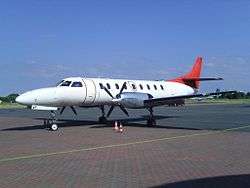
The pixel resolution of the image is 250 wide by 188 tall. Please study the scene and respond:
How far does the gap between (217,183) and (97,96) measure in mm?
17355

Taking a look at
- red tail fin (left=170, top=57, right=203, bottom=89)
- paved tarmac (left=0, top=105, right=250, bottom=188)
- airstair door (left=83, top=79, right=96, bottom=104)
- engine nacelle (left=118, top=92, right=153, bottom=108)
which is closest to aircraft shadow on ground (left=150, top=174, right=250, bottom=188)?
paved tarmac (left=0, top=105, right=250, bottom=188)

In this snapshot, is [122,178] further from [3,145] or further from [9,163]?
[3,145]

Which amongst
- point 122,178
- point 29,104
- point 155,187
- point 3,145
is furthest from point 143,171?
point 29,104

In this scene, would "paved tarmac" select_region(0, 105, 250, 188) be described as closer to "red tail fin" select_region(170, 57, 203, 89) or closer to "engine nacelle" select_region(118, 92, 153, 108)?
"engine nacelle" select_region(118, 92, 153, 108)

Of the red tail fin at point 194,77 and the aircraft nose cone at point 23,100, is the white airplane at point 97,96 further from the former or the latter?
the red tail fin at point 194,77

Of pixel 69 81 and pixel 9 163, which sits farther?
pixel 69 81

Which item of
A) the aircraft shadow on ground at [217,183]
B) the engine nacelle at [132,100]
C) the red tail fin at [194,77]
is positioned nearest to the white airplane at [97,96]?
the engine nacelle at [132,100]

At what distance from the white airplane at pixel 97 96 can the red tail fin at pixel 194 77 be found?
442cm

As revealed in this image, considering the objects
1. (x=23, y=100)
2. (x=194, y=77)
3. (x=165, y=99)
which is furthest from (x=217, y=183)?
(x=194, y=77)

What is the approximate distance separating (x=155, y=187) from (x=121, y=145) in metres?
7.53

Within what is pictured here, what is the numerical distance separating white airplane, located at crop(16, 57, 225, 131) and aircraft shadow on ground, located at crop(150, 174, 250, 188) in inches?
583

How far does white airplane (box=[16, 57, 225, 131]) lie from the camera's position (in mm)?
23266

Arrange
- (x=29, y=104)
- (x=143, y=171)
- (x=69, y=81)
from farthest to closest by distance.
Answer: (x=69, y=81)
(x=29, y=104)
(x=143, y=171)

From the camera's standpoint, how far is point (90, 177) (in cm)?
985
